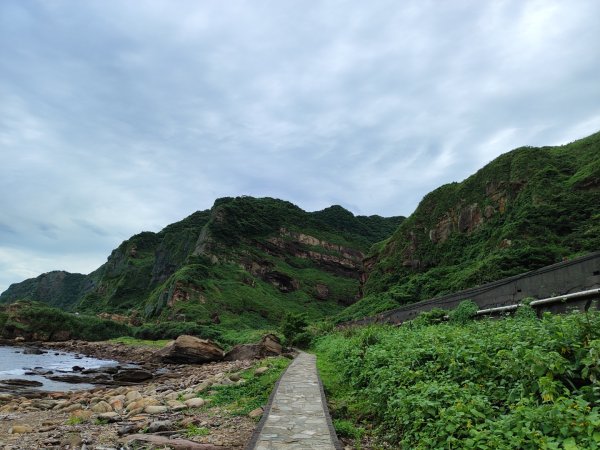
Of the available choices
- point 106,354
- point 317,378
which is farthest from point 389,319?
point 106,354

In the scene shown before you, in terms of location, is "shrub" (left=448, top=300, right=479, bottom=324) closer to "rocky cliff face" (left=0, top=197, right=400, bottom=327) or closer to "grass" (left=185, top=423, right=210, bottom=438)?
"grass" (left=185, top=423, right=210, bottom=438)

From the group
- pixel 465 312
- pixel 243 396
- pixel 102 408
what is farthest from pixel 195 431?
pixel 465 312

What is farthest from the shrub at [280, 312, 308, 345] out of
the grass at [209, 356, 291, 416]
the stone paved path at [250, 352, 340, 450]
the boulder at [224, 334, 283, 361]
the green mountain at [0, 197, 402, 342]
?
the green mountain at [0, 197, 402, 342]

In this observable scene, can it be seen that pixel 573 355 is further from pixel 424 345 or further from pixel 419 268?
pixel 419 268

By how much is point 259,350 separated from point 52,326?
59286 millimetres

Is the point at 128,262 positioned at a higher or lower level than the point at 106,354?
higher

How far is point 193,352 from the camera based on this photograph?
32.3 meters

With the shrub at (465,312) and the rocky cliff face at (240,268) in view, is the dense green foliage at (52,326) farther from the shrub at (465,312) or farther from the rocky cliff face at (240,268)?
the shrub at (465,312)

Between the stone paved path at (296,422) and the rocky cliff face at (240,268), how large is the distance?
2439 inches

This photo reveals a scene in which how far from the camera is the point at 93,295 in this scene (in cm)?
14250

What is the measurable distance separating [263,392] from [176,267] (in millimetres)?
123239

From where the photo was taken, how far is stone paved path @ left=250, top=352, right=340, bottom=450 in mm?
6410

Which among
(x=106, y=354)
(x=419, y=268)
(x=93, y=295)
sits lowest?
(x=106, y=354)

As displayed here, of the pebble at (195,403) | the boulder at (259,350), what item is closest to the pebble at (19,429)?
the pebble at (195,403)
